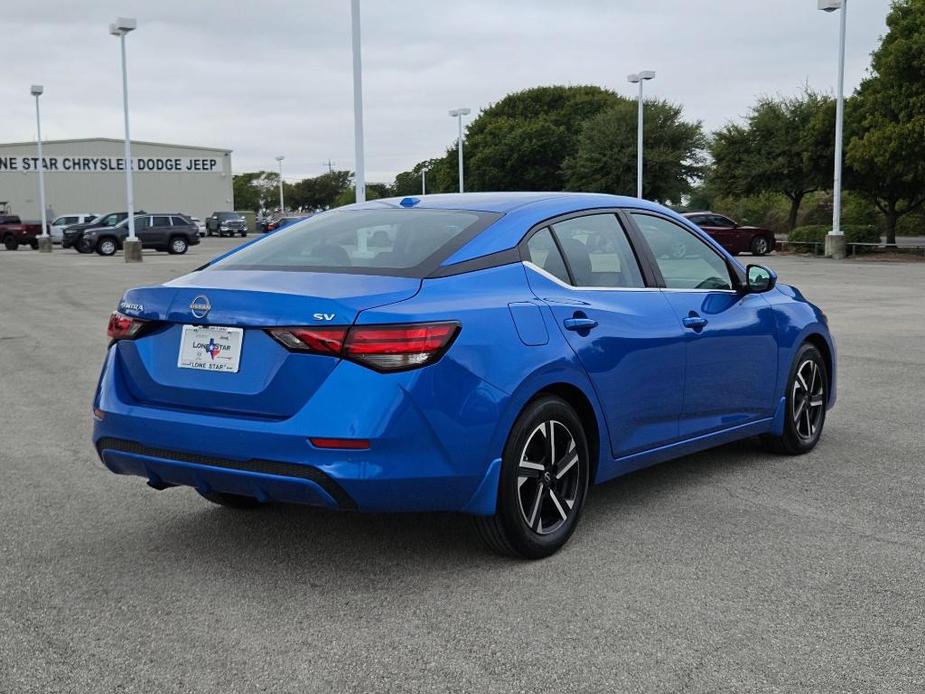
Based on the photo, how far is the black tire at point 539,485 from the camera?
4363 millimetres

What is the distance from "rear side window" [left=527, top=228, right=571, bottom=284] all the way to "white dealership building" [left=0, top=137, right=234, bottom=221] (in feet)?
259

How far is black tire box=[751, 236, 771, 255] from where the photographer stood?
37.6m

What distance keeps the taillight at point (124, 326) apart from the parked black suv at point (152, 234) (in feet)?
134

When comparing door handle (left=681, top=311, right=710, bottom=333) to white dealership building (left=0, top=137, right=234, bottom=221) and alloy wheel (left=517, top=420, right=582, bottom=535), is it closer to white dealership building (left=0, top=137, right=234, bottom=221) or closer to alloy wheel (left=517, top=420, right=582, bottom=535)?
alloy wheel (left=517, top=420, right=582, bottom=535)

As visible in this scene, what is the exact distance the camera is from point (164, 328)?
Answer: 4.38 m

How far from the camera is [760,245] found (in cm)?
3784

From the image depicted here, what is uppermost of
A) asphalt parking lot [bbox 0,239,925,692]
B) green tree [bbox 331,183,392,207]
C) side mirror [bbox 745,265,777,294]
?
green tree [bbox 331,183,392,207]

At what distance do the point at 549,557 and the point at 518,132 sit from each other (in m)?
79.0

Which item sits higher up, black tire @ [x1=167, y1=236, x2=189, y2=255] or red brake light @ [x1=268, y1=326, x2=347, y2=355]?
red brake light @ [x1=268, y1=326, x2=347, y2=355]

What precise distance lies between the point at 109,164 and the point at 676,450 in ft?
276

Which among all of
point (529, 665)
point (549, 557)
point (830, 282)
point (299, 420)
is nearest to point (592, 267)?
point (549, 557)

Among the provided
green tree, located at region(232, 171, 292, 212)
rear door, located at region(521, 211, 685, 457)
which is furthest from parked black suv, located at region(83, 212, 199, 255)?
green tree, located at region(232, 171, 292, 212)

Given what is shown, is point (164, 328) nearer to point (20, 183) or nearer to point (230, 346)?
point (230, 346)

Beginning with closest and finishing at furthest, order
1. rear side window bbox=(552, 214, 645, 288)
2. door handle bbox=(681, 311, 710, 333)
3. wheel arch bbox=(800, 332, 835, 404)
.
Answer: rear side window bbox=(552, 214, 645, 288), door handle bbox=(681, 311, 710, 333), wheel arch bbox=(800, 332, 835, 404)
